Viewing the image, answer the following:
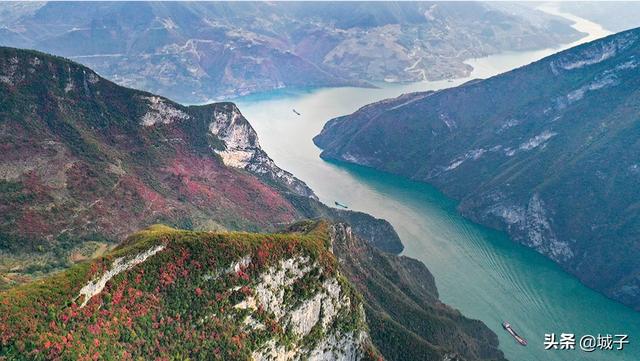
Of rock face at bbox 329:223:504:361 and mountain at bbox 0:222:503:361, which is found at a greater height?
mountain at bbox 0:222:503:361

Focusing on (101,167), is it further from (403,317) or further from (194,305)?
(194,305)

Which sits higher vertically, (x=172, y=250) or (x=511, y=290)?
(x=172, y=250)

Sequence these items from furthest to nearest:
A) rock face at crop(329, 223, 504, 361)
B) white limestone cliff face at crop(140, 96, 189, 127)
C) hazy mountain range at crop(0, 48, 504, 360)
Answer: white limestone cliff face at crop(140, 96, 189, 127) < rock face at crop(329, 223, 504, 361) < hazy mountain range at crop(0, 48, 504, 360)

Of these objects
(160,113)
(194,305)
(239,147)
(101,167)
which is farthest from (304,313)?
(239,147)

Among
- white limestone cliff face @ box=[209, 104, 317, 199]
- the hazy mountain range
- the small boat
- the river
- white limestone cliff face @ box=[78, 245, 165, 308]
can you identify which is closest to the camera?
white limestone cliff face @ box=[78, 245, 165, 308]

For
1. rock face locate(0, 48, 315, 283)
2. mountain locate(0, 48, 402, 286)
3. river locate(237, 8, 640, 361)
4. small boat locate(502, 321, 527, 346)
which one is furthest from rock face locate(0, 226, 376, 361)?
river locate(237, 8, 640, 361)

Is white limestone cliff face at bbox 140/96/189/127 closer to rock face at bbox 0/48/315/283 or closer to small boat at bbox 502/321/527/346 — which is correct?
rock face at bbox 0/48/315/283

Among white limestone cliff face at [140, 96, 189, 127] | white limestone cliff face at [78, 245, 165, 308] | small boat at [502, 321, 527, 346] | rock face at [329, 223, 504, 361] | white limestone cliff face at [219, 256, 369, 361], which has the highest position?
white limestone cliff face at [78, 245, 165, 308]
